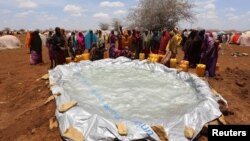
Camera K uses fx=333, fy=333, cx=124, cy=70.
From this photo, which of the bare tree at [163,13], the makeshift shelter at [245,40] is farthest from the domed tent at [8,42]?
the makeshift shelter at [245,40]

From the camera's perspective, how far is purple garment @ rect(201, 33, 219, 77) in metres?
9.66

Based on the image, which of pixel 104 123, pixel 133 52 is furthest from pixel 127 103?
pixel 133 52

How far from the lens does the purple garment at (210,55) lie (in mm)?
9656

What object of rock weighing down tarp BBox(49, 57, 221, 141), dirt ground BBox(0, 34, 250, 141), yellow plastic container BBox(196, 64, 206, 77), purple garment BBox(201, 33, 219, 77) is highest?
purple garment BBox(201, 33, 219, 77)

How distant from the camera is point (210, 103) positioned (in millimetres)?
6188

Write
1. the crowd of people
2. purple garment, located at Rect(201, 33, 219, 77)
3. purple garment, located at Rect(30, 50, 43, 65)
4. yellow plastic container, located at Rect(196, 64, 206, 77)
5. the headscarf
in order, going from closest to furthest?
yellow plastic container, located at Rect(196, 64, 206, 77)
purple garment, located at Rect(201, 33, 219, 77)
the crowd of people
purple garment, located at Rect(30, 50, 43, 65)
the headscarf

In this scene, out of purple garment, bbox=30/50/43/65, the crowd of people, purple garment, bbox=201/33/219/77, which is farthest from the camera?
purple garment, bbox=30/50/43/65

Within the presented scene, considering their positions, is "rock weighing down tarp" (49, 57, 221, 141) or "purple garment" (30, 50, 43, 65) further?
"purple garment" (30, 50, 43, 65)

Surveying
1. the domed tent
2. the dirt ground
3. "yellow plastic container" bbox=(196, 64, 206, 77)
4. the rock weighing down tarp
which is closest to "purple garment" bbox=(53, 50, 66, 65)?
the dirt ground

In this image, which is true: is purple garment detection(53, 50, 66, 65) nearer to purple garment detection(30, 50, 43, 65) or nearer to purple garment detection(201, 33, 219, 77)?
purple garment detection(30, 50, 43, 65)

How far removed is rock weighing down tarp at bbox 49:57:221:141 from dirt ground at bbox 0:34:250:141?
1.38 ft

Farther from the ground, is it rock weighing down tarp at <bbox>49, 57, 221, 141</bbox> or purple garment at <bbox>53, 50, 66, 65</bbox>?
purple garment at <bbox>53, 50, 66, 65</bbox>

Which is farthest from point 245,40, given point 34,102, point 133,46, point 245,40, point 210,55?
point 34,102

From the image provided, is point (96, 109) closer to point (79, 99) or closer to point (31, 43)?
point (79, 99)
